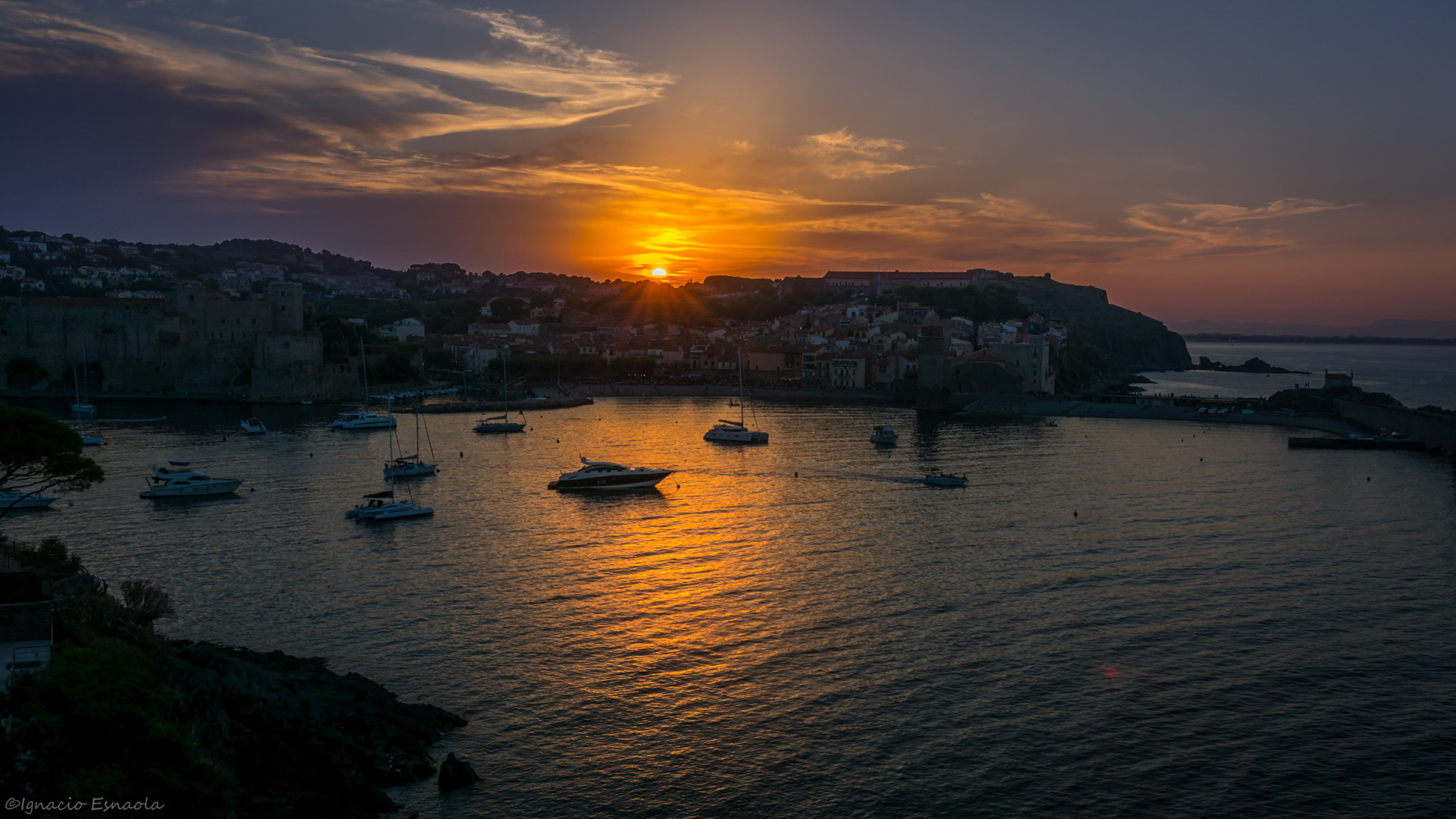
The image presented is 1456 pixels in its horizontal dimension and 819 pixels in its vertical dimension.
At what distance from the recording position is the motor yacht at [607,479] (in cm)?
2667

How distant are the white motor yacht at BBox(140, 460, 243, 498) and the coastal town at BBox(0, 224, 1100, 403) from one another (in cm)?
2783

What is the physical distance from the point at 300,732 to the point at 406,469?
19539 mm

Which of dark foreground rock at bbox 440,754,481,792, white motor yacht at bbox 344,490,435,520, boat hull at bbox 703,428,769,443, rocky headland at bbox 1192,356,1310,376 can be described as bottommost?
dark foreground rock at bbox 440,754,481,792

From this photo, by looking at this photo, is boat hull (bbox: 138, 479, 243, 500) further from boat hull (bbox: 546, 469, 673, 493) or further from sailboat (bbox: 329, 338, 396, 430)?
sailboat (bbox: 329, 338, 396, 430)

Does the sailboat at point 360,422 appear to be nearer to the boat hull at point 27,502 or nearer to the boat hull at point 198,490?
the boat hull at point 198,490

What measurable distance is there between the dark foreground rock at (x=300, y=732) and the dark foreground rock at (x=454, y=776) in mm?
389

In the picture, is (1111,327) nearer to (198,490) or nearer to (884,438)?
(884,438)

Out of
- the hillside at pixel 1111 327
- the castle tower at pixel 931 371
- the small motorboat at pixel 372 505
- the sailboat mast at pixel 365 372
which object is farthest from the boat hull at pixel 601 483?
the hillside at pixel 1111 327

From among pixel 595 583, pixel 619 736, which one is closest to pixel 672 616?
pixel 595 583

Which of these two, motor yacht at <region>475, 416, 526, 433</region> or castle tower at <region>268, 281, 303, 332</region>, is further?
castle tower at <region>268, 281, 303, 332</region>

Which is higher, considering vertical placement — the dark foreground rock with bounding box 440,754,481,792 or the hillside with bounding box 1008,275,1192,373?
the hillside with bounding box 1008,275,1192,373

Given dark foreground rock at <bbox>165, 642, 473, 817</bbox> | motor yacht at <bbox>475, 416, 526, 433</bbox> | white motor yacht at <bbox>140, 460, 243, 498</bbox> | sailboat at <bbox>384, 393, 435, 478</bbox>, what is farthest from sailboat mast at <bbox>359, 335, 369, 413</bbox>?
dark foreground rock at <bbox>165, 642, 473, 817</bbox>

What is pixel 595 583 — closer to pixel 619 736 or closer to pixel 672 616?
pixel 672 616

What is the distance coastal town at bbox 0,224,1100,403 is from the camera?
54125mm
